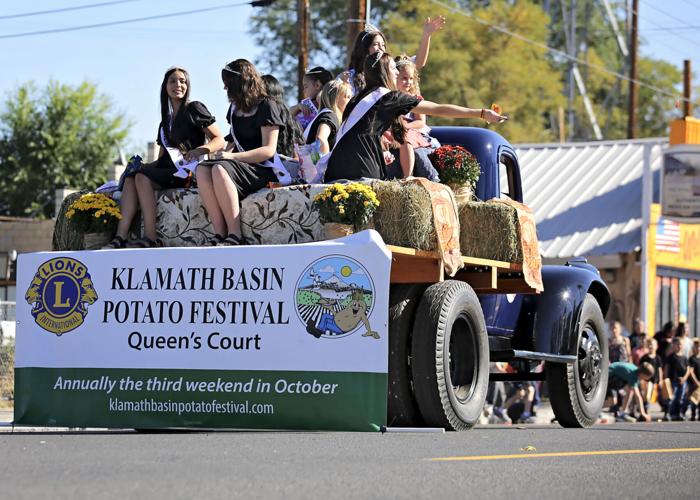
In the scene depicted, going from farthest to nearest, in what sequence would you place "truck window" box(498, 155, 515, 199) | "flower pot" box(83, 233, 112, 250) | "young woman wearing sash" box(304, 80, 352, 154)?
"truck window" box(498, 155, 515, 199)
"young woman wearing sash" box(304, 80, 352, 154)
"flower pot" box(83, 233, 112, 250)

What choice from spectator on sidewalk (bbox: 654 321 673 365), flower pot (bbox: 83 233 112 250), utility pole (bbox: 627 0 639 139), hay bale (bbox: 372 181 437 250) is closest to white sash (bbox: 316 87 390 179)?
hay bale (bbox: 372 181 437 250)

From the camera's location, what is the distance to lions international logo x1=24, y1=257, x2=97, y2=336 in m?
10.1

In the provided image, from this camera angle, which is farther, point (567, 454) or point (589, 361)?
point (589, 361)

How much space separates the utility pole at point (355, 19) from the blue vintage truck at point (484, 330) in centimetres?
1098

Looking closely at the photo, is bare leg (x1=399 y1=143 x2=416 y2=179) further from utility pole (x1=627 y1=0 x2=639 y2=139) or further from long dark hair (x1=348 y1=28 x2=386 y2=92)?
utility pole (x1=627 y1=0 x2=639 y2=139)

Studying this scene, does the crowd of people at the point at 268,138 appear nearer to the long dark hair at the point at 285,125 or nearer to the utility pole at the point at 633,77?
the long dark hair at the point at 285,125

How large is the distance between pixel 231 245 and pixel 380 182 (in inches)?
43.0

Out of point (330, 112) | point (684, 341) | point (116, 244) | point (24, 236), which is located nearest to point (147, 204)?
point (116, 244)

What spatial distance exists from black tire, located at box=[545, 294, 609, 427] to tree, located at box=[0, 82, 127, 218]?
155 ft

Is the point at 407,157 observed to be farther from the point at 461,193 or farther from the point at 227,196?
the point at 227,196

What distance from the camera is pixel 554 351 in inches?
470

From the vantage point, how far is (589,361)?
496 inches

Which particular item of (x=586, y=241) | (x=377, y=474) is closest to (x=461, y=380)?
(x=377, y=474)

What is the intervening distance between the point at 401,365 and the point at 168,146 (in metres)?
2.45
